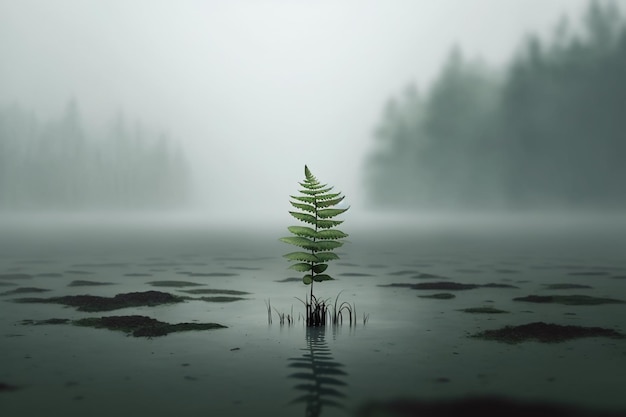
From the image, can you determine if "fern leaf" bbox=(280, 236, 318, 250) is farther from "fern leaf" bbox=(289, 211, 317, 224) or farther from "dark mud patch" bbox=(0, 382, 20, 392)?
"dark mud patch" bbox=(0, 382, 20, 392)

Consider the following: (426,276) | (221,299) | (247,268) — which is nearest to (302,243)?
(221,299)

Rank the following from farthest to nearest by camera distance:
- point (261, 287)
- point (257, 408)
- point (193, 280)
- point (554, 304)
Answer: point (193, 280) → point (261, 287) → point (554, 304) → point (257, 408)

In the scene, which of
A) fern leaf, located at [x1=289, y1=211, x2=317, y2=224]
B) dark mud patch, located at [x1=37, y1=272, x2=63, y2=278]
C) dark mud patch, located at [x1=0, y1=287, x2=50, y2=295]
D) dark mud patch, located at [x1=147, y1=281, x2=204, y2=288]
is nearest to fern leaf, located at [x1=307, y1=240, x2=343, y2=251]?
fern leaf, located at [x1=289, y1=211, x2=317, y2=224]

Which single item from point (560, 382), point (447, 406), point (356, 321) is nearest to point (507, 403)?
point (447, 406)

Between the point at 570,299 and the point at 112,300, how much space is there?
13.9m

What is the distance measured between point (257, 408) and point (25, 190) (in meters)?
185

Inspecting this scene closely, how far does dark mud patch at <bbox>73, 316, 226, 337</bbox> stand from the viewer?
16953mm

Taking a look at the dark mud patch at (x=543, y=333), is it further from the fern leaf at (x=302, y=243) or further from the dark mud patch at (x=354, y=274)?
the dark mud patch at (x=354, y=274)

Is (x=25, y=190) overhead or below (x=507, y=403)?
overhead

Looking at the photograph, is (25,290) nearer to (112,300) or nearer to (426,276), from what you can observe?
(112,300)

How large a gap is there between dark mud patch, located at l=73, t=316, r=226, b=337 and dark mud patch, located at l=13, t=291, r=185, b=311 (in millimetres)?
2352

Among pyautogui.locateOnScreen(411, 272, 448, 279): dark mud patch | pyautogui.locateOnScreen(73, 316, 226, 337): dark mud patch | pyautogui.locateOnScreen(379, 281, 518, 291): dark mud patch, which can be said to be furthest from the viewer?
pyautogui.locateOnScreen(411, 272, 448, 279): dark mud patch

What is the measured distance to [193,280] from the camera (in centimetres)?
2994

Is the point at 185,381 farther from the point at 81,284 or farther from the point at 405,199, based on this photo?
the point at 405,199
